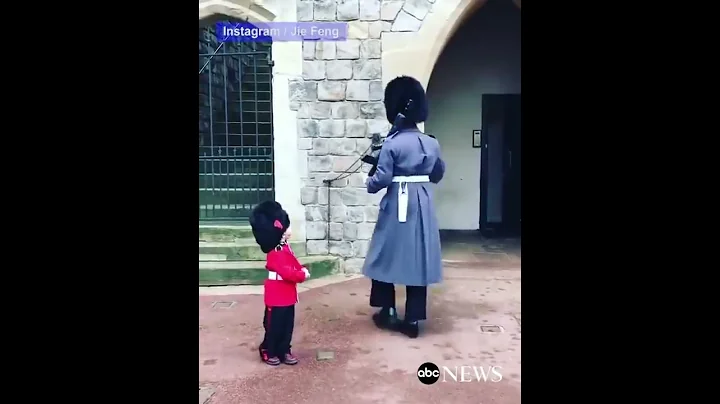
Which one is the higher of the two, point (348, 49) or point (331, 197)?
point (348, 49)

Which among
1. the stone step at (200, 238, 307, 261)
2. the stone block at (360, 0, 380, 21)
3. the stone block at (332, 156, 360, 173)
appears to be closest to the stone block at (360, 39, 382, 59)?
the stone block at (360, 0, 380, 21)

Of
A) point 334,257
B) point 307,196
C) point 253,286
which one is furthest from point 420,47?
point 253,286

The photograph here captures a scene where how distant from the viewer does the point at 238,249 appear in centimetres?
236

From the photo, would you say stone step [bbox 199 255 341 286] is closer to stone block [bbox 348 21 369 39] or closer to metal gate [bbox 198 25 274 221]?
metal gate [bbox 198 25 274 221]

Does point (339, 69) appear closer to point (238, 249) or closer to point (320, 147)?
point (320, 147)

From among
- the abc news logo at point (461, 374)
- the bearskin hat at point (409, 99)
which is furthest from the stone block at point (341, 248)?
the abc news logo at point (461, 374)

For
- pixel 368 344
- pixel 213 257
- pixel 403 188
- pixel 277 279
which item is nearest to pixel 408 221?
pixel 403 188

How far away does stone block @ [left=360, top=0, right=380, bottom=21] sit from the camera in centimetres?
192

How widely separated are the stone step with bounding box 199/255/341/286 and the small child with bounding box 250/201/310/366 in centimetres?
33

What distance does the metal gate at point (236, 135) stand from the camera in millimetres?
2104

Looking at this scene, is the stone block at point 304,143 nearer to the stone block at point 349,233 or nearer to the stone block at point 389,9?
the stone block at point 349,233

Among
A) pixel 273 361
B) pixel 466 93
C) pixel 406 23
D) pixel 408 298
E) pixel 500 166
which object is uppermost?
pixel 406 23

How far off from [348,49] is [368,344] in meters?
1.16
